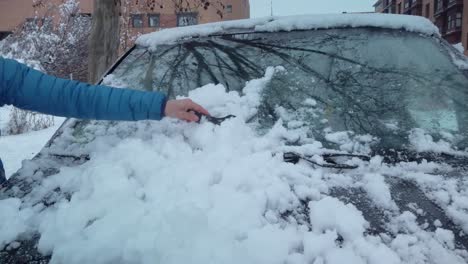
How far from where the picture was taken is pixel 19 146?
6848 millimetres

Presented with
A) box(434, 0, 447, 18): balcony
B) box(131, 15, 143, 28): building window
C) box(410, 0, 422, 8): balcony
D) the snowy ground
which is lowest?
the snowy ground

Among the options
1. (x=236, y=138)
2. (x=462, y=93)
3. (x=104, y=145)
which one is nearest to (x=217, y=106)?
(x=236, y=138)

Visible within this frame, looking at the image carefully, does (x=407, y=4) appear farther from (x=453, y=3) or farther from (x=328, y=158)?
(x=328, y=158)

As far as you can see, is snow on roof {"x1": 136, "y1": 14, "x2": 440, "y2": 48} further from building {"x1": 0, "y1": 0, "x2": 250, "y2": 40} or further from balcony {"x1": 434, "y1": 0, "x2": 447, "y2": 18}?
balcony {"x1": 434, "y1": 0, "x2": 447, "y2": 18}

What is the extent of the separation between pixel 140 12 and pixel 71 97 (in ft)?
46.7

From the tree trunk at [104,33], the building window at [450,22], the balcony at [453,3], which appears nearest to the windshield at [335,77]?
the tree trunk at [104,33]

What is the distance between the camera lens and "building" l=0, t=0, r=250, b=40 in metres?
8.34

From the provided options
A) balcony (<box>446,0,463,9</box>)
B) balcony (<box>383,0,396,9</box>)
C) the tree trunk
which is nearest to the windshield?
the tree trunk

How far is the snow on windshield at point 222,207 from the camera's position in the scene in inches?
41.7

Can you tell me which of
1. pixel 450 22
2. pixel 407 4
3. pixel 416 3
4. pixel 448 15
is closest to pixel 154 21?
pixel 450 22

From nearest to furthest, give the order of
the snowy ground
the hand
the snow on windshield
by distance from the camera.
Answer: the snow on windshield → the hand → the snowy ground

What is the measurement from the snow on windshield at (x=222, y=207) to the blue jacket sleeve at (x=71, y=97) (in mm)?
135

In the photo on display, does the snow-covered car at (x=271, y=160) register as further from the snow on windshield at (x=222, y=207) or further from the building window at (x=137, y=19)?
the building window at (x=137, y=19)

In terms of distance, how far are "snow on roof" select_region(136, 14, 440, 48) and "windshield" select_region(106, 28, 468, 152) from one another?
40 millimetres
